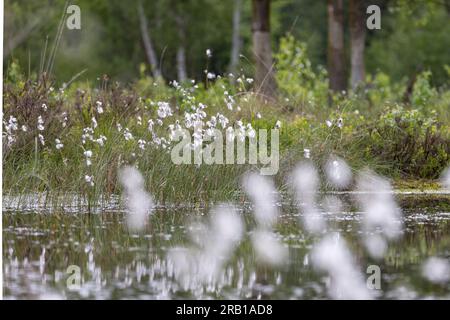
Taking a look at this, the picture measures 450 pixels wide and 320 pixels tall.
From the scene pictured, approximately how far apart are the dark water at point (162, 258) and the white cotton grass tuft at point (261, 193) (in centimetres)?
16

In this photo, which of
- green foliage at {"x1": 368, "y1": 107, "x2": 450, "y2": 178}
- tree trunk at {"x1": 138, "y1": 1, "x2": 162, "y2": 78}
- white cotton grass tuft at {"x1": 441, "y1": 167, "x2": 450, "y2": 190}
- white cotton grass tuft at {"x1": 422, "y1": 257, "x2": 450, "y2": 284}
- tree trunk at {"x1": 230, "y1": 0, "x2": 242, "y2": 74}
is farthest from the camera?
tree trunk at {"x1": 230, "y1": 0, "x2": 242, "y2": 74}

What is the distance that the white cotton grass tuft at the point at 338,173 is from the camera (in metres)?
10.9

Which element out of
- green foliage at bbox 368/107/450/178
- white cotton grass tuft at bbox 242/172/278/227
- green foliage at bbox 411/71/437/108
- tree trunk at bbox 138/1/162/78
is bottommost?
white cotton grass tuft at bbox 242/172/278/227

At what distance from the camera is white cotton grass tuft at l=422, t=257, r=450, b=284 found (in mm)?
6621

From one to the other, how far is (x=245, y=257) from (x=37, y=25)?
1439 inches

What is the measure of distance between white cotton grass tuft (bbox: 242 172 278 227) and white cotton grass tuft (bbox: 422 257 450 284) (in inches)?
95.0

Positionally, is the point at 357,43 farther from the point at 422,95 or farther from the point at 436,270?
the point at 436,270

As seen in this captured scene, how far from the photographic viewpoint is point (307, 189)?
34.4 feet

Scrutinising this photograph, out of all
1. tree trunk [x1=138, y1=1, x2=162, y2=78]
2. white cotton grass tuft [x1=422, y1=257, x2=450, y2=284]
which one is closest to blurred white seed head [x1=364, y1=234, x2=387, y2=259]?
white cotton grass tuft [x1=422, y1=257, x2=450, y2=284]

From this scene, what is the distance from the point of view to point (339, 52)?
21.0 meters

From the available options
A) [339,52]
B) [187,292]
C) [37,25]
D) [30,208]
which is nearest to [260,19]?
[339,52]

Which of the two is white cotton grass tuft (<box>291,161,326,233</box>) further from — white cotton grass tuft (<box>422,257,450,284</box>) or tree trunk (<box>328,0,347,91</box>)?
tree trunk (<box>328,0,347,91</box>)

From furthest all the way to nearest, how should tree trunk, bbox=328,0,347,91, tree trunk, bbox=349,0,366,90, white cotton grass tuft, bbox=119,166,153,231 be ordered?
tree trunk, bbox=349,0,366,90, tree trunk, bbox=328,0,347,91, white cotton grass tuft, bbox=119,166,153,231

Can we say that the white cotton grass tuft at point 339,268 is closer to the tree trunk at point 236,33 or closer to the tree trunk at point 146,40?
the tree trunk at point 146,40
